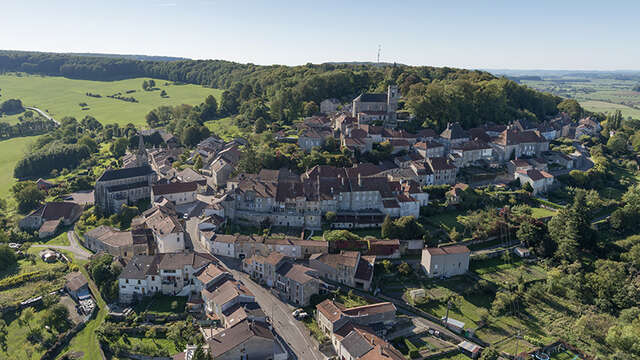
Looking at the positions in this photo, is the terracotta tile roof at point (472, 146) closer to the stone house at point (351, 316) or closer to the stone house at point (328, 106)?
the stone house at point (328, 106)

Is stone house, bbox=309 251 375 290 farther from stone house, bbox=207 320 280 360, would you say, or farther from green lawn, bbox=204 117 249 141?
green lawn, bbox=204 117 249 141

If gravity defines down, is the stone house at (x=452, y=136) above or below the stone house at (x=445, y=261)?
above

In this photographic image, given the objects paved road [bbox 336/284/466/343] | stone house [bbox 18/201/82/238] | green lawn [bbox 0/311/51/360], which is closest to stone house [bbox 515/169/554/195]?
paved road [bbox 336/284/466/343]

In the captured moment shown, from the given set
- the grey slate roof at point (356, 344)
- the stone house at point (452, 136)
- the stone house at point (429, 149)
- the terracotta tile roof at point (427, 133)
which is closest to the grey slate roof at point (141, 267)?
the grey slate roof at point (356, 344)

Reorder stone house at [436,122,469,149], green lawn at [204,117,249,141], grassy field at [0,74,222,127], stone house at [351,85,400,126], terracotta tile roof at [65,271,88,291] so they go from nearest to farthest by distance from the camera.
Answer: terracotta tile roof at [65,271,88,291] → stone house at [436,122,469,149] → stone house at [351,85,400,126] → green lawn at [204,117,249,141] → grassy field at [0,74,222,127]

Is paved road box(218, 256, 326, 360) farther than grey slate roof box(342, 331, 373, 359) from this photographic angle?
Yes

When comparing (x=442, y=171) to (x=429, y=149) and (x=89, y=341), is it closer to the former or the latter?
(x=429, y=149)

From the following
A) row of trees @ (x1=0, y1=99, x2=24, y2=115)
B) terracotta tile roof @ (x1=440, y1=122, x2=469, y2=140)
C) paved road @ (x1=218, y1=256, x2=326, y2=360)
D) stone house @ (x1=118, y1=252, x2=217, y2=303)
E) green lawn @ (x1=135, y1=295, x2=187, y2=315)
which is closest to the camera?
paved road @ (x1=218, y1=256, x2=326, y2=360)
